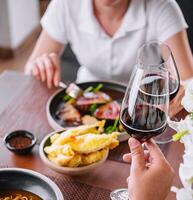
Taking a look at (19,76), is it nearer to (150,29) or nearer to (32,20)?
(150,29)

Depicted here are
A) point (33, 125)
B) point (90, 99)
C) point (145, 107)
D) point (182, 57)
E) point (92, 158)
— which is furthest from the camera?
point (182, 57)

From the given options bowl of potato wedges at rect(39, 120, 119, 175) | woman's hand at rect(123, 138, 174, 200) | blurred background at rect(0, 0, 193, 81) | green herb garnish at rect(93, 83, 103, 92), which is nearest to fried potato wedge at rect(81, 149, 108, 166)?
bowl of potato wedges at rect(39, 120, 119, 175)

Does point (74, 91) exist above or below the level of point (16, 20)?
above

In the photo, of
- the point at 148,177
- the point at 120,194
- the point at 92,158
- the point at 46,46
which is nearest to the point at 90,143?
the point at 92,158

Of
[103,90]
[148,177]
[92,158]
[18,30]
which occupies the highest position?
[148,177]

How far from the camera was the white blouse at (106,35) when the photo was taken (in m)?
1.84

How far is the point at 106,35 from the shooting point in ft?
6.21

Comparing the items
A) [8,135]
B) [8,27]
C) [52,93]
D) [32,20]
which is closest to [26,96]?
[52,93]

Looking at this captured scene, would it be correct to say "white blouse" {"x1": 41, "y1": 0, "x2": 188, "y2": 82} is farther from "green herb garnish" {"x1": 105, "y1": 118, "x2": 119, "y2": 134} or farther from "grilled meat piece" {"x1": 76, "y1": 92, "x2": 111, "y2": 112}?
"green herb garnish" {"x1": 105, "y1": 118, "x2": 119, "y2": 134}

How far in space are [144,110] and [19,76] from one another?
79cm

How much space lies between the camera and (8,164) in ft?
4.07

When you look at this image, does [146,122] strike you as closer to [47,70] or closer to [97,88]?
[97,88]

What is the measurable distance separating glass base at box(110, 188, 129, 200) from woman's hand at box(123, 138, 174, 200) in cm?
15

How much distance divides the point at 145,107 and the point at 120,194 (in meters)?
0.25
